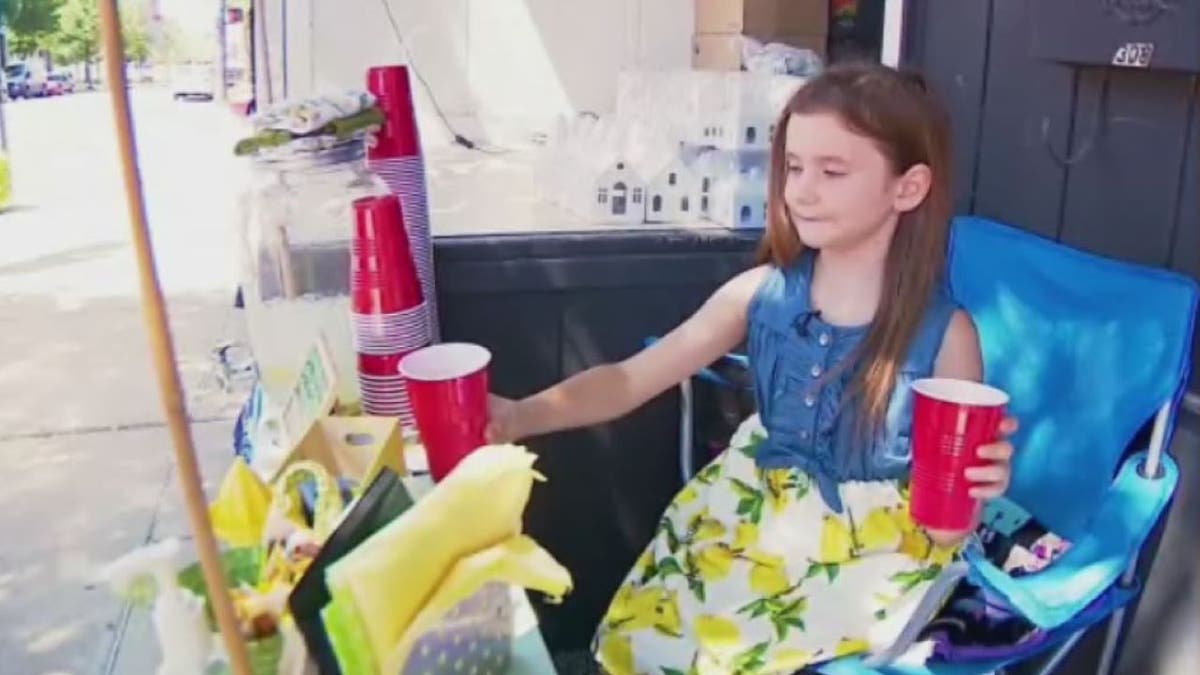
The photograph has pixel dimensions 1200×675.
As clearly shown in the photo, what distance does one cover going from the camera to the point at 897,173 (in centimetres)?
142

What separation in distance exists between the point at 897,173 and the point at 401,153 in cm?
72

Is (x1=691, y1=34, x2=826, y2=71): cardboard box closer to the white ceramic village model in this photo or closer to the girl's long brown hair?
the white ceramic village model

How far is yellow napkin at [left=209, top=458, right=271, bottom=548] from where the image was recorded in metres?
0.97

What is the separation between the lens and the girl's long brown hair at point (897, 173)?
4.60 ft

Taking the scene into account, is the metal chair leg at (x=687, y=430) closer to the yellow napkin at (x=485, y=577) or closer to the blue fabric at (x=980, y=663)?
the blue fabric at (x=980, y=663)

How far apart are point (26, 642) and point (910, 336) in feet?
7.28

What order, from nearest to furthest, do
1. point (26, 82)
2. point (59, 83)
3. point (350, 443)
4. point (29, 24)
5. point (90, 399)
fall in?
point (350, 443) < point (90, 399) < point (29, 24) < point (26, 82) < point (59, 83)

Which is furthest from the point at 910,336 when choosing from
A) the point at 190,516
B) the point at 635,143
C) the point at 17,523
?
the point at 17,523

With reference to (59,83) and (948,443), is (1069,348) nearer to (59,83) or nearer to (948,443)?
(948,443)

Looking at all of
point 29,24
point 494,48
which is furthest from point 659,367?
point 29,24

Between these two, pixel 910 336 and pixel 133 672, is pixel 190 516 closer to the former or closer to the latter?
pixel 133 672

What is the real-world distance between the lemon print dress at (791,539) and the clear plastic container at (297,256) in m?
0.49

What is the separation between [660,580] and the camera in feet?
4.99

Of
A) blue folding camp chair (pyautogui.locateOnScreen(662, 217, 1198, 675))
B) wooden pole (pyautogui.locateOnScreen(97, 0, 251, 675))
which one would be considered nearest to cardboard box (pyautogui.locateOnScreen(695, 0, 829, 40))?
blue folding camp chair (pyautogui.locateOnScreen(662, 217, 1198, 675))
